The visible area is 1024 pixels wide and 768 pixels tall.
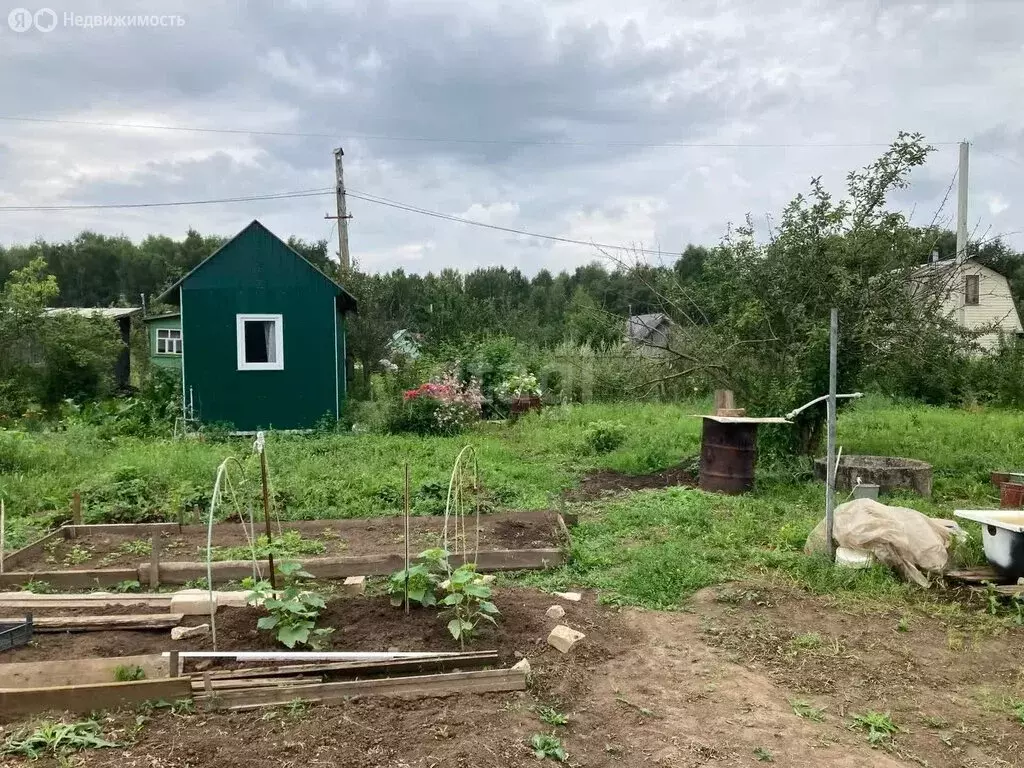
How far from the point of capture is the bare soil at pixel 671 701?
299 cm

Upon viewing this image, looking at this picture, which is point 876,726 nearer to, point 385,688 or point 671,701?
point 671,701

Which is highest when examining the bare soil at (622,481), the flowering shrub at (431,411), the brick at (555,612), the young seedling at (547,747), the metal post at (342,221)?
the metal post at (342,221)

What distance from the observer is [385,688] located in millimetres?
3420

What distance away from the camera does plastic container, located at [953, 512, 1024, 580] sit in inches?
201

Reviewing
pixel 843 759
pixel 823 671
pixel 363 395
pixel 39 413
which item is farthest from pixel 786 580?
pixel 39 413

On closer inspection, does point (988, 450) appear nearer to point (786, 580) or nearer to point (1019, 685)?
point (786, 580)

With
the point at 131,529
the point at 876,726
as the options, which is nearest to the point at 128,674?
the point at 131,529

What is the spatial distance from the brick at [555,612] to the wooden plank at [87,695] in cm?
200

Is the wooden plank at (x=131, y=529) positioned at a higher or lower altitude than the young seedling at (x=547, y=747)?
higher

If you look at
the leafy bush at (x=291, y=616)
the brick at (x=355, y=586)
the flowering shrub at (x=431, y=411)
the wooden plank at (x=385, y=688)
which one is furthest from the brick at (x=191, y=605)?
the flowering shrub at (x=431, y=411)

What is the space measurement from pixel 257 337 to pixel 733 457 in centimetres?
871

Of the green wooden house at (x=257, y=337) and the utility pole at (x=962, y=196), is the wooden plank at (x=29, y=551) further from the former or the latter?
the utility pole at (x=962, y=196)

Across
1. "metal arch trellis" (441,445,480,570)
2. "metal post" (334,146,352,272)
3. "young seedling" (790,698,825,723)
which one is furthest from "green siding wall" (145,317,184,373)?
"young seedling" (790,698,825,723)

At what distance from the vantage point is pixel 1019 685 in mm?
3770
